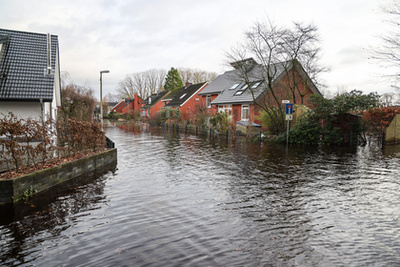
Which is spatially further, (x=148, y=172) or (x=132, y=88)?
(x=132, y=88)

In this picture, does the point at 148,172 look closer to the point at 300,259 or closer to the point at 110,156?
the point at 110,156

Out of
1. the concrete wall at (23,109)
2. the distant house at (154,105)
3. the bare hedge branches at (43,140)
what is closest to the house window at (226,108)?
the concrete wall at (23,109)

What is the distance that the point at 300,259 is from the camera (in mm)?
4516

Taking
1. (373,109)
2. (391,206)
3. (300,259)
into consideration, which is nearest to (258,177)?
(391,206)

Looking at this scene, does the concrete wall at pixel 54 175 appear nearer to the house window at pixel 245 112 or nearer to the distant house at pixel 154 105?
the house window at pixel 245 112

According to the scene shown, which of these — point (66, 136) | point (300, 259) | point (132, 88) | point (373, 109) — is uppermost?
point (132, 88)

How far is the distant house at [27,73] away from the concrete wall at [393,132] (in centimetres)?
2151

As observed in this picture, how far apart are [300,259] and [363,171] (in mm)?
8067

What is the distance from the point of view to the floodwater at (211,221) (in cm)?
462

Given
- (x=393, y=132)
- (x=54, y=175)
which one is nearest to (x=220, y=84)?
(x=393, y=132)

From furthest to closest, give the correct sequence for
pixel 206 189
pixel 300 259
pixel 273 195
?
1. pixel 206 189
2. pixel 273 195
3. pixel 300 259

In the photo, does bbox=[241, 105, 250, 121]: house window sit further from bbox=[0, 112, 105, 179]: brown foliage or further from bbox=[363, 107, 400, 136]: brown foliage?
bbox=[0, 112, 105, 179]: brown foliage

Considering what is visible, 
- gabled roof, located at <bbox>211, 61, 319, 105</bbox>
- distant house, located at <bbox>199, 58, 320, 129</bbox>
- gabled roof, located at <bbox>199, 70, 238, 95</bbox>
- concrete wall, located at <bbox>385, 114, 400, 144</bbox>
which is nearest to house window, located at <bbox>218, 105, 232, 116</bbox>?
distant house, located at <bbox>199, 58, 320, 129</bbox>

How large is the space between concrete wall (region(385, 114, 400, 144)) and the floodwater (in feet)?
37.1
